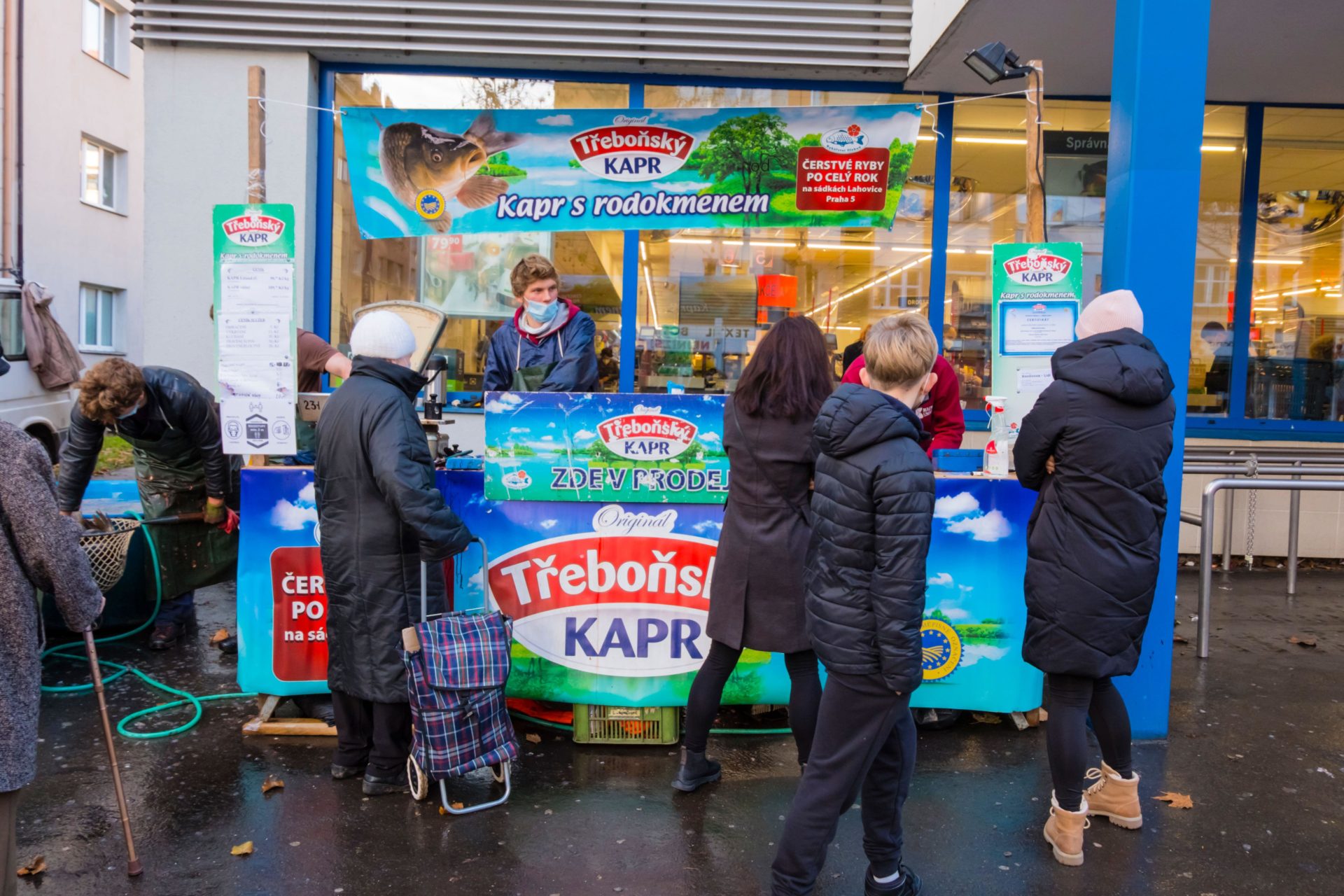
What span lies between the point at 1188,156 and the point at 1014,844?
301 cm

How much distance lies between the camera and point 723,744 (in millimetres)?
4320

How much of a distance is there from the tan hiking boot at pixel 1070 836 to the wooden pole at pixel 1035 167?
2.69m

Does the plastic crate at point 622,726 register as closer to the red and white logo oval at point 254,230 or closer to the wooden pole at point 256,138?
the red and white logo oval at point 254,230

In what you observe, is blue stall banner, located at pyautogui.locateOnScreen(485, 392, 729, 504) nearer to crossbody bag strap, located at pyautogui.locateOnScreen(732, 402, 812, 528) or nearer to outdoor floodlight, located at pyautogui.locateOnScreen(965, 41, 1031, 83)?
crossbody bag strap, located at pyautogui.locateOnScreen(732, 402, 812, 528)

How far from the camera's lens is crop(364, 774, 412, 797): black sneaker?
376cm

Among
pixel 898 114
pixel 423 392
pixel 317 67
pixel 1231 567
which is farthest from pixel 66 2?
pixel 1231 567

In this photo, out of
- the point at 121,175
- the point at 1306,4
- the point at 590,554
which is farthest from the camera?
the point at 121,175

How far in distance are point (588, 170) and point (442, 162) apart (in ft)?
3.34

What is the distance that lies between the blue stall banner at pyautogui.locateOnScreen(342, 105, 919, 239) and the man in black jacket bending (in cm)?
319

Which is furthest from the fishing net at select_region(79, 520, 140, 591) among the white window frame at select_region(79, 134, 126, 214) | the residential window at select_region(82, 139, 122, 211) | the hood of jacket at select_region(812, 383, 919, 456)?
the residential window at select_region(82, 139, 122, 211)

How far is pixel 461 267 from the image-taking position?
7742 millimetres

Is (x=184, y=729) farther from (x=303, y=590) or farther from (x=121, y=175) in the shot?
(x=121, y=175)

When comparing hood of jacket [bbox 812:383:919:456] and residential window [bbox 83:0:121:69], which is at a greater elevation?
residential window [bbox 83:0:121:69]

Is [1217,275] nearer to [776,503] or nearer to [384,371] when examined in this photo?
[776,503]
